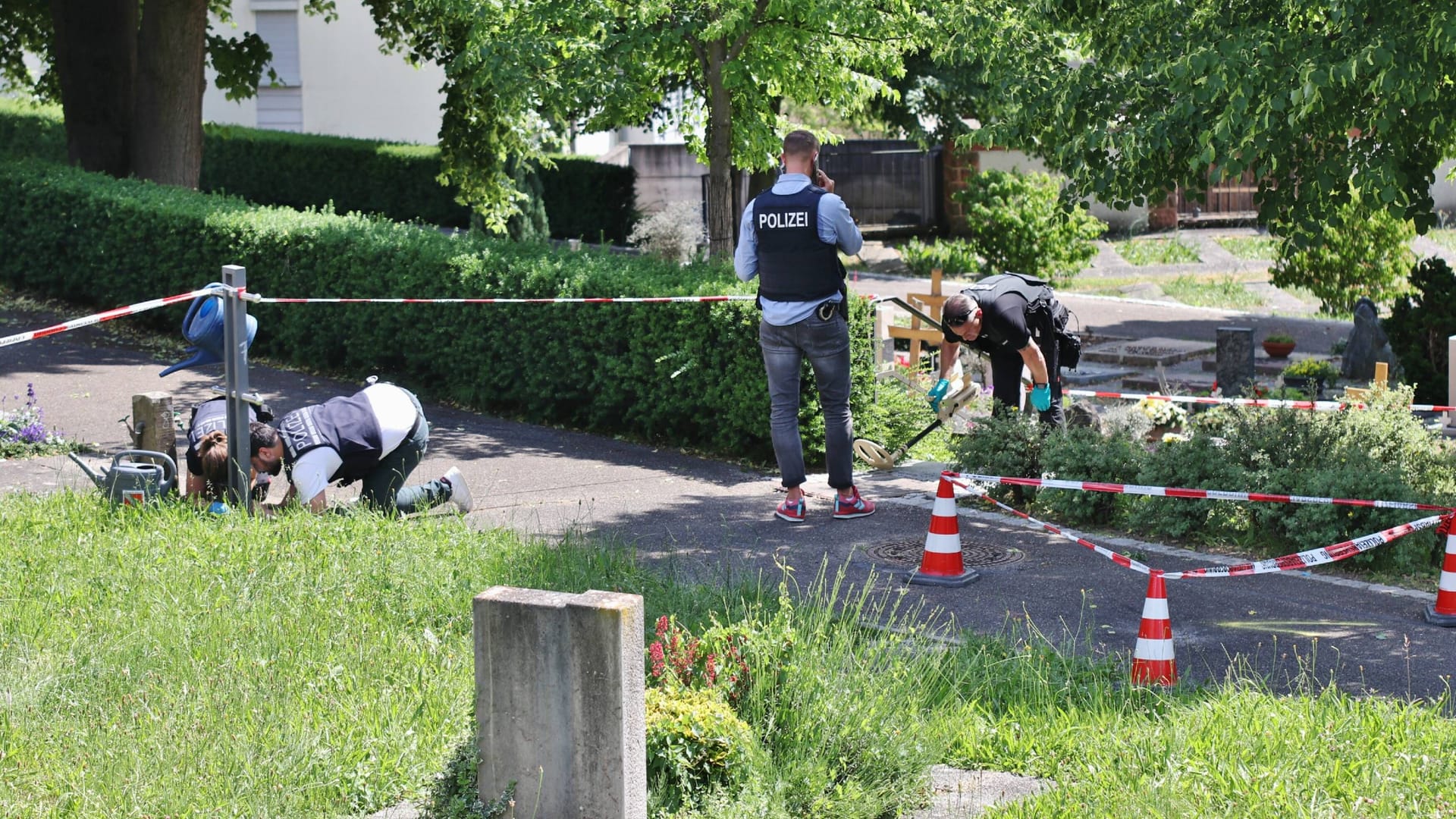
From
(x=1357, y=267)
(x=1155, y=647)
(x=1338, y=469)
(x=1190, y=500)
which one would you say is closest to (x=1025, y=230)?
(x=1357, y=267)

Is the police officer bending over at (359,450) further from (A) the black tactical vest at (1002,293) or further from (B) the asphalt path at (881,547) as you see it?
(A) the black tactical vest at (1002,293)

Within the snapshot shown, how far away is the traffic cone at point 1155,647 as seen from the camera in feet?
17.5

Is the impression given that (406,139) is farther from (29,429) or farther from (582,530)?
(582,530)

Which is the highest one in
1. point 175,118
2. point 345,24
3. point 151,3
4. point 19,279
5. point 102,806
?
point 345,24

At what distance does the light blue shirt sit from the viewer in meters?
7.73

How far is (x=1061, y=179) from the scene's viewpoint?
28281 mm

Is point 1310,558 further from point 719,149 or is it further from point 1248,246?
point 1248,246

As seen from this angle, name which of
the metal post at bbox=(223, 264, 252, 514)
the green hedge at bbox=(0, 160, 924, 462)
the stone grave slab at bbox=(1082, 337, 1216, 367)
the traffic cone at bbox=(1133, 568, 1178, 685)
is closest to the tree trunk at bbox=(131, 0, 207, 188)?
the green hedge at bbox=(0, 160, 924, 462)

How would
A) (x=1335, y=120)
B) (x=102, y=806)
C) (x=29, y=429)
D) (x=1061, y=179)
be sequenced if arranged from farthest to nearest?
(x=1061, y=179) < (x=29, y=429) < (x=1335, y=120) < (x=102, y=806)

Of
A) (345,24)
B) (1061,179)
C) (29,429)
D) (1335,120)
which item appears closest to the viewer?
(1335,120)

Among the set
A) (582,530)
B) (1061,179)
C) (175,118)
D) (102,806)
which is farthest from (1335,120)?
(1061,179)

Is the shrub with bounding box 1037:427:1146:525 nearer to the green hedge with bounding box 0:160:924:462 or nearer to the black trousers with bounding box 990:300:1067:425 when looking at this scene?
the black trousers with bounding box 990:300:1067:425

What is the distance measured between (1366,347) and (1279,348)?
1.76 m

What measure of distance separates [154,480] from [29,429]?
9.52 feet
